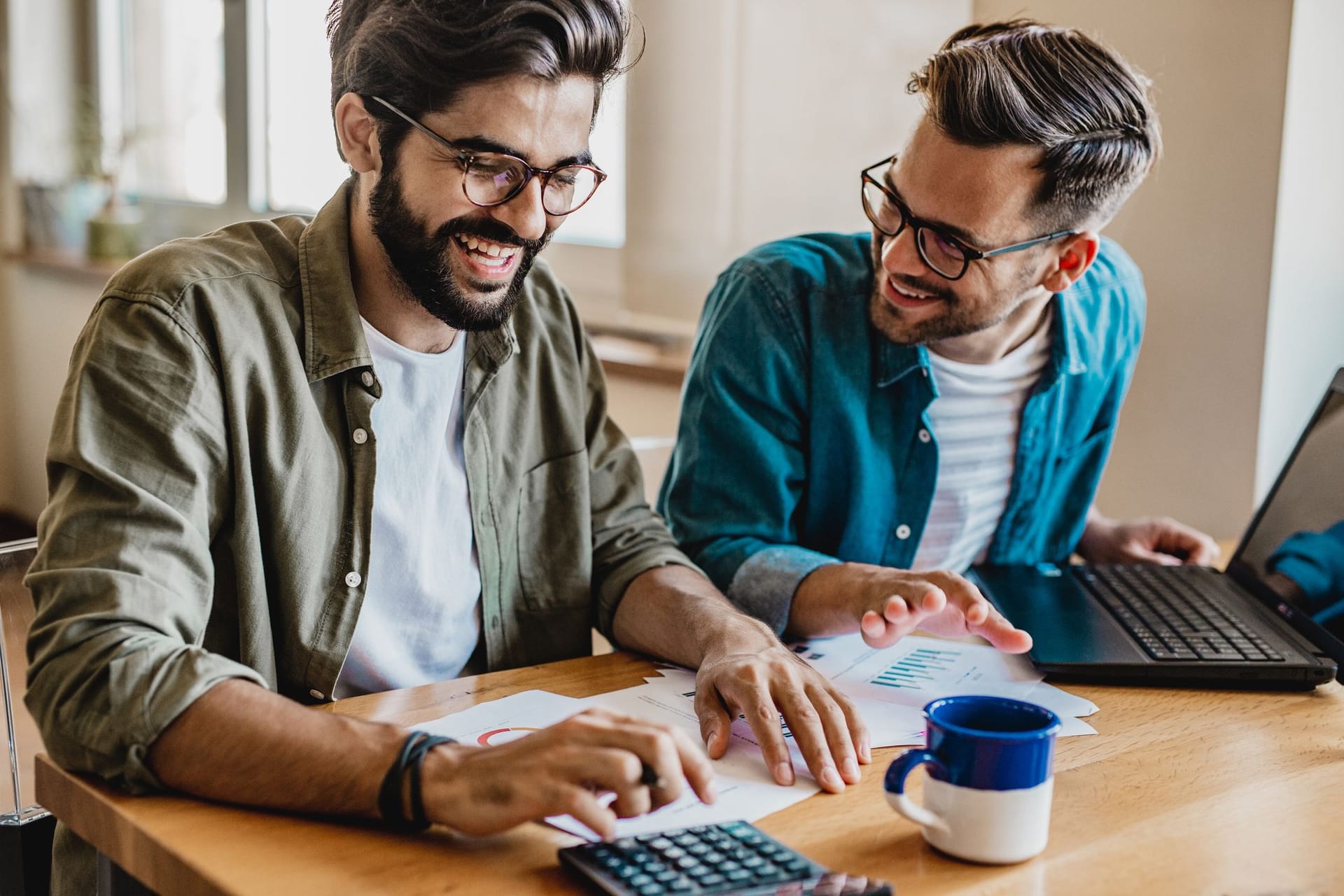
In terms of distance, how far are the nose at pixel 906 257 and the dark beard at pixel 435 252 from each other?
0.42m

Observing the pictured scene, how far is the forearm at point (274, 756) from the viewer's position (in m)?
0.95

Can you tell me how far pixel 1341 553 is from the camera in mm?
1420

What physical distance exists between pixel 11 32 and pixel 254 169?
118 cm

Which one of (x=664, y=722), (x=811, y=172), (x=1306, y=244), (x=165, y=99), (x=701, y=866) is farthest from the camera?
(x=165, y=99)

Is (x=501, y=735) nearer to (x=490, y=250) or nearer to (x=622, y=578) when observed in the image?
(x=622, y=578)

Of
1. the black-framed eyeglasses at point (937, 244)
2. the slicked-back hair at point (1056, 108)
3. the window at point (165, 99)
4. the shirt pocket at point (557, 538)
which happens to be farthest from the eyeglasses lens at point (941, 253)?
the window at point (165, 99)

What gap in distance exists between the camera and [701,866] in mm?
875

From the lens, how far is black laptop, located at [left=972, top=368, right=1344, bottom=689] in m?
1.33

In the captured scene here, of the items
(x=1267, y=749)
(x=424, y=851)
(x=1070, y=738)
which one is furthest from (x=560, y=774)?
(x=1267, y=749)

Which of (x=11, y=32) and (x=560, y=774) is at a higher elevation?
(x=11, y=32)

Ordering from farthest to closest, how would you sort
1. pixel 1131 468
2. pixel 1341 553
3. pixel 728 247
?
1. pixel 728 247
2. pixel 1131 468
3. pixel 1341 553

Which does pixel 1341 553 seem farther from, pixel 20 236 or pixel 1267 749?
pixel 20 236

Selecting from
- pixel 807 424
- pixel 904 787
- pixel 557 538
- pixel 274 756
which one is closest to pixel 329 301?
pixel 557 538

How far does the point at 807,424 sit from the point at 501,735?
647 millimetres
